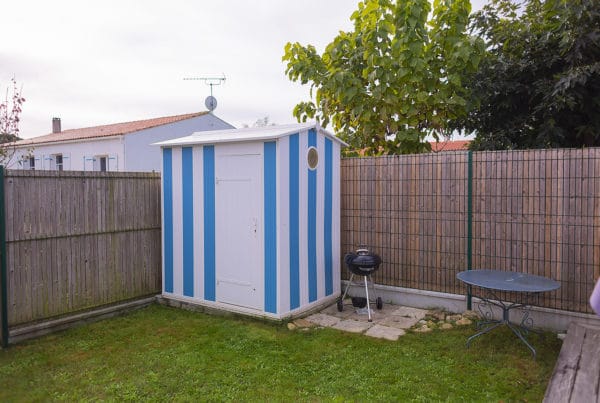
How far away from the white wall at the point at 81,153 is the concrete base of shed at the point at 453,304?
13.2 meters

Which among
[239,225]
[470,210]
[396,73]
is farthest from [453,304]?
[396,73]

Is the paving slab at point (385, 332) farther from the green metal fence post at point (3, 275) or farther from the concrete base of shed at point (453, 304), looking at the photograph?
the green metal fence post at point (3, 275)

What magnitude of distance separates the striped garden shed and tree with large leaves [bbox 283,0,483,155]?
1716 millimetres

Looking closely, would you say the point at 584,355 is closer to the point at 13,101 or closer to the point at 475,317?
the point at 475,317

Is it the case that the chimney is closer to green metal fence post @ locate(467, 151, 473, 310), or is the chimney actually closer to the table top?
green metal fence post @ locate(467, 151, 473, 310)

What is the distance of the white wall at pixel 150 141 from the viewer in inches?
626

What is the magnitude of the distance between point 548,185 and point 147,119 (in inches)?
732

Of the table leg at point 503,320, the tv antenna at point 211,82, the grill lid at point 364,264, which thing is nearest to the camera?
the table leg at point 503,320

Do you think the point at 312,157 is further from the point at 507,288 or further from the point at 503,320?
the point at 503,320

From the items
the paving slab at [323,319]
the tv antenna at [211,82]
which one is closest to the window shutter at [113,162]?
the tv antenna at [211,82]

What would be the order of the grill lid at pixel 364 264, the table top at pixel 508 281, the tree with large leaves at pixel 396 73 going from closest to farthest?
the table top at pixel 508 281 < the grill lid at pixel 364 264 < the tree with large leaves at pixel 396 73

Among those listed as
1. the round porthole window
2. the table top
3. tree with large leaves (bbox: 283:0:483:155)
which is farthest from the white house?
the table top

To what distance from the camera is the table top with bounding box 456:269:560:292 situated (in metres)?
3.60

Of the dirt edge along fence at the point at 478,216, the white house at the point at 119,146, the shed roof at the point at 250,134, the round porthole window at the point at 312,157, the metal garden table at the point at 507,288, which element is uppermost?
the white house at the point at 119,146
